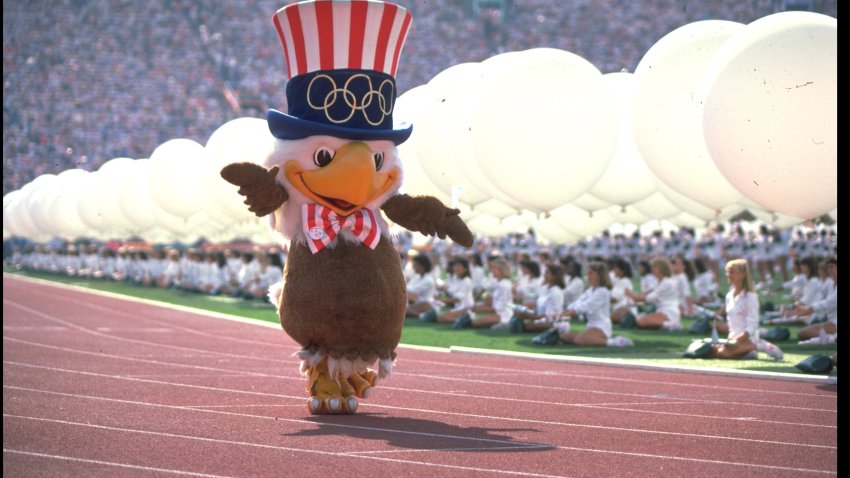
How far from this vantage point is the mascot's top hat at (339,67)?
7617 millimetres

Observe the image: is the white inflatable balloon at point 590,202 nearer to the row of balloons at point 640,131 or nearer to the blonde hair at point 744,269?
the row of balloons at point 640,131

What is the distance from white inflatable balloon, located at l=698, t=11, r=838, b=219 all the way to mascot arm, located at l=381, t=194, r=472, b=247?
2.47 metres

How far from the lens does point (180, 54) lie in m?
57.6

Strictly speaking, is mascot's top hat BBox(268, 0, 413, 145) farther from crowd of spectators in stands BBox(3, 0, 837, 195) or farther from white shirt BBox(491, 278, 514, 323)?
crowd of spectators in stands BBox(3, 0, 837, 195)

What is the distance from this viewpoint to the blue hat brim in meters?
7.72

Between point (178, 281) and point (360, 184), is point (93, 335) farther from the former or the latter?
point (178, 281)

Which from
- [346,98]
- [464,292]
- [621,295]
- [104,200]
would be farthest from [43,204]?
[346,98]

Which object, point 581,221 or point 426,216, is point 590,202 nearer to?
point 581,221

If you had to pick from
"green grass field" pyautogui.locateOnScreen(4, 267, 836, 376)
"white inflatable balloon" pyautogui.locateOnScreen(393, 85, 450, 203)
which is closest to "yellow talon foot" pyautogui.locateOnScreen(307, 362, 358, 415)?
"green grass field" pyautogui.locateOnScreen(4, 267, 836, 376)

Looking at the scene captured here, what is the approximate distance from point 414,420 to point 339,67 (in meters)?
2.41

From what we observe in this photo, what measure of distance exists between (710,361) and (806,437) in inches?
192

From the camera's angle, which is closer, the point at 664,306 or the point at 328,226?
the point at 328,226

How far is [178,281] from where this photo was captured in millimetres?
30703

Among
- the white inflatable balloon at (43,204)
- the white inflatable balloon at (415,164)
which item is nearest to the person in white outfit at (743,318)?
the white inflatable balloon at (415,164)
